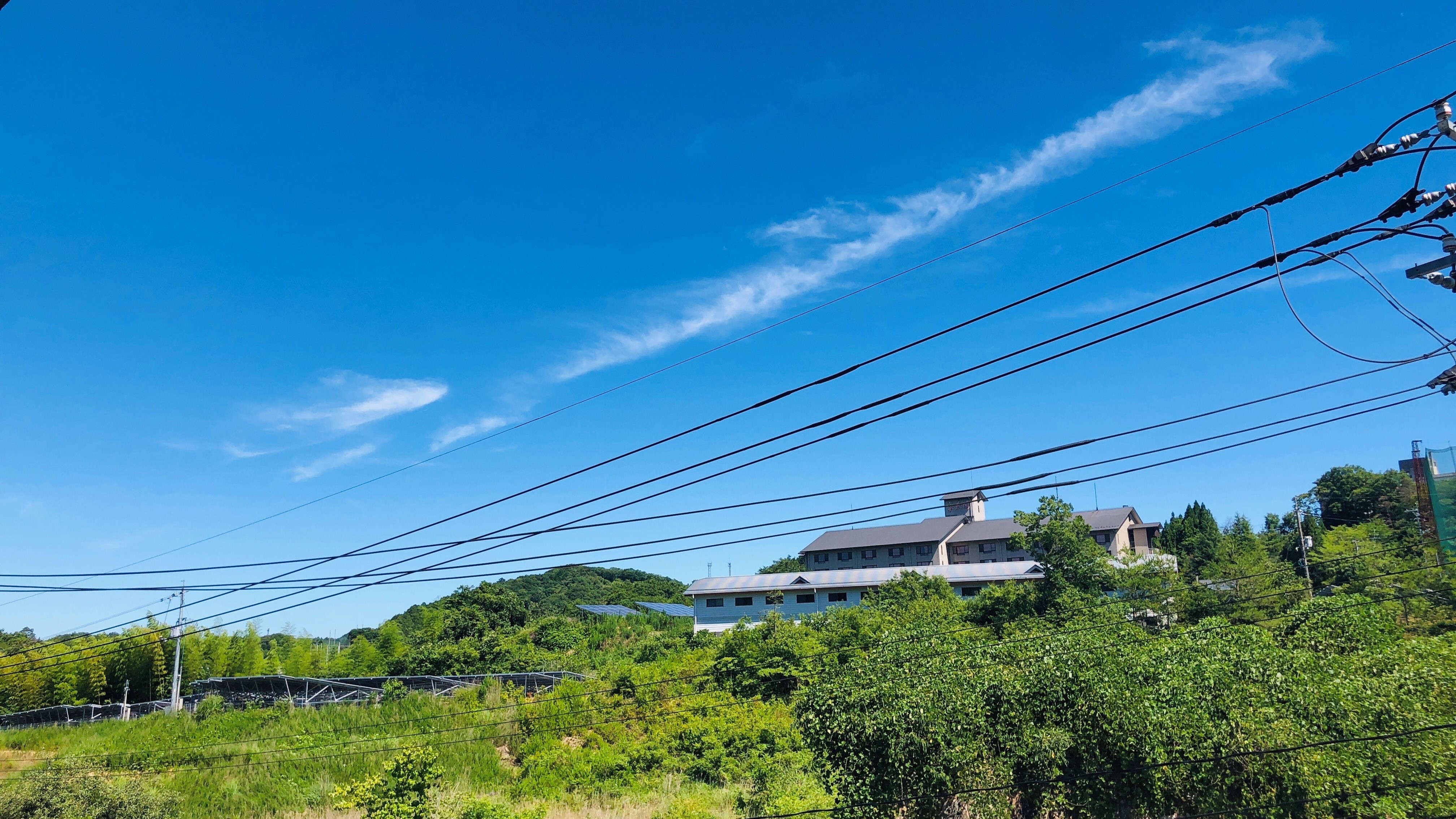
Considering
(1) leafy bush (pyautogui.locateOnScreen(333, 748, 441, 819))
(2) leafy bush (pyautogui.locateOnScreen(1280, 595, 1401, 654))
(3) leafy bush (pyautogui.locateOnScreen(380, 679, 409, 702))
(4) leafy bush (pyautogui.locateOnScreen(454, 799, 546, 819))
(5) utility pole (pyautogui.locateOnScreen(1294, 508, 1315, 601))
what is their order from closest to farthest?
(2) leafy bush (pyautogui.locateOnScreen(1280, 595, 1401, 654))
(1) leafy bush (pyautogui.locateOnScreen(333, 748, 441, 819))
(4) leafy bush (pyautogui.locateOnScreen(454, 799, 546, 819))
(5) utility pole (pyautogui.locateOnScreen(1294, 508, 1315, 601))
(3) leafy bush (pyautogui.locateOnScreen(380, 679, 409, 702))

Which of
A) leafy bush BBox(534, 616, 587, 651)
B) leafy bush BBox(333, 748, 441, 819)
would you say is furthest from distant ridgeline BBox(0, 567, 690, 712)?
leafy bush BBox(333, 748, 441, 819)

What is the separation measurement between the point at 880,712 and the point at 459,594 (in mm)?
41832

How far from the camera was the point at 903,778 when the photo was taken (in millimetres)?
19062

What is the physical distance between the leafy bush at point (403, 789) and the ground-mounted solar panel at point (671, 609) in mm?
40036

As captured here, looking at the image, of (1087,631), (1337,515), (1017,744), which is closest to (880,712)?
(1017,744)

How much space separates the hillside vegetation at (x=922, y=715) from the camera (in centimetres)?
1648

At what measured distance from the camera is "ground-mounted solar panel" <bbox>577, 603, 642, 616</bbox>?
203 ft

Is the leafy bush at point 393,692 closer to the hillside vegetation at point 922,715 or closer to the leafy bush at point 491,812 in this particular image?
the hillside vegetation at point 922,715

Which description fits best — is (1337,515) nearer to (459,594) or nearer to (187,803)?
(459,594)

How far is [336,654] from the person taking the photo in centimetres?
6388

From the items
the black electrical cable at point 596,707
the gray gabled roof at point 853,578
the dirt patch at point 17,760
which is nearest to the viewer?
the black electrical cable at point 596,707

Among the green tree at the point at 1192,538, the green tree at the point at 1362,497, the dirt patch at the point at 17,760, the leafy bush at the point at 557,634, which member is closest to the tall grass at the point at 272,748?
the dirt patch at the point at 17,760

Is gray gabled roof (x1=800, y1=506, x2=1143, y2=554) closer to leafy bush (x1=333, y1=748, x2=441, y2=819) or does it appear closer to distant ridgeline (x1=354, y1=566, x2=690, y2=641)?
distant ridgeline (x1=354, y1=566, x2=690, y2=641)

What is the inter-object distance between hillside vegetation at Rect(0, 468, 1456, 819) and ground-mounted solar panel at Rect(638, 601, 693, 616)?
242 inches
